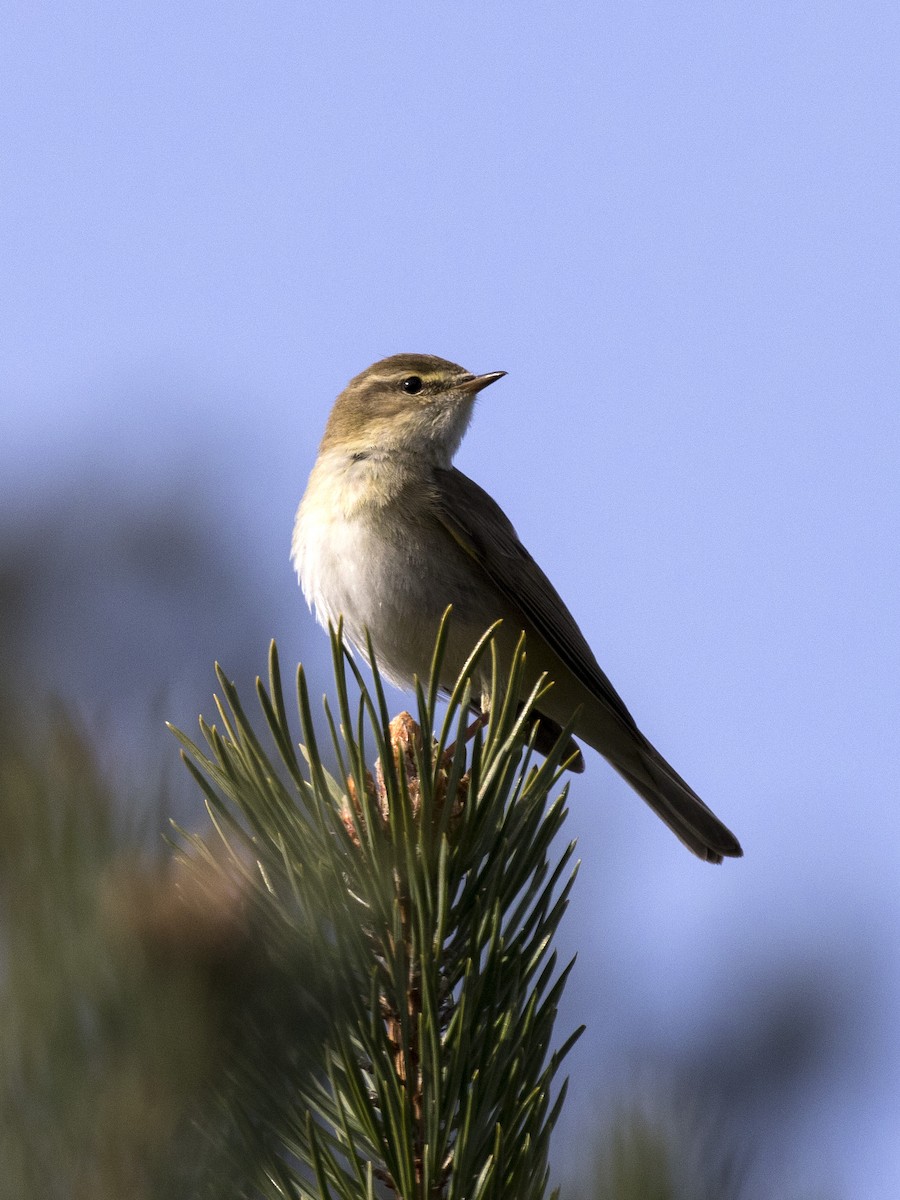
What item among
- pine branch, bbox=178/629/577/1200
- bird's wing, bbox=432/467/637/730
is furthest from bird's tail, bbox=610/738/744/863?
pine branch, bbox=178/629/577/1200

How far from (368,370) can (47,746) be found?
7.36 metres

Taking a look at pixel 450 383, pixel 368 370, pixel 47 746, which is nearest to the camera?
pixel 47 746

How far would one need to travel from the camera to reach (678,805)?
6586 mm

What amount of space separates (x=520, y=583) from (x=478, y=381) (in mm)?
1561

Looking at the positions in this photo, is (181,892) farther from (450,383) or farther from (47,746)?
(450,383)

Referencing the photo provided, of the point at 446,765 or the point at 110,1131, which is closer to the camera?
the point at 110,1131

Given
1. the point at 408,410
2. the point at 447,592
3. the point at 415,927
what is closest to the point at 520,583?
the point at 447,592

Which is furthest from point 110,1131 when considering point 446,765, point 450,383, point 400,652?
point 450,383

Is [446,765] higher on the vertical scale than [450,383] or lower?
lower

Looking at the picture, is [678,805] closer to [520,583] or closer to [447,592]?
[520,583]

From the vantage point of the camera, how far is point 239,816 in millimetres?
2600

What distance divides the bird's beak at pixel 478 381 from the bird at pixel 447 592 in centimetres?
60

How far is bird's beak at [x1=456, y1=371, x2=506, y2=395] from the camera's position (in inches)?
296

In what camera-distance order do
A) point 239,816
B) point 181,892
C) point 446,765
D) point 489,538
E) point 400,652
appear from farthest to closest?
point 489,538
point 400,652
point 446,765
point 239,816
point 181,892
